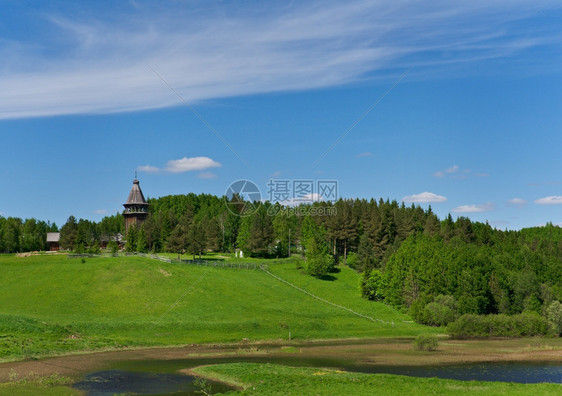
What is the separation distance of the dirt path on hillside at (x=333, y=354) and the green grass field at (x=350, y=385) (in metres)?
11.0

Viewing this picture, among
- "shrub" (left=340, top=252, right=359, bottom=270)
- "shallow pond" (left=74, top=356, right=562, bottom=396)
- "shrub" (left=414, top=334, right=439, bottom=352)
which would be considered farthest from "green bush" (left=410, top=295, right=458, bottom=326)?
"shrub" (left=340, top=252, right=359, bottom=270)

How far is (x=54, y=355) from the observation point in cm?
6244

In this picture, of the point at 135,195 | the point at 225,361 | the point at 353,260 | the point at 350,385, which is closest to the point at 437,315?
the point at 353,260

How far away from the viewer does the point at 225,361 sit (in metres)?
61.1

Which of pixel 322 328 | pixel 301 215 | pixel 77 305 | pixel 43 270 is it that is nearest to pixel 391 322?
pixel 322 328

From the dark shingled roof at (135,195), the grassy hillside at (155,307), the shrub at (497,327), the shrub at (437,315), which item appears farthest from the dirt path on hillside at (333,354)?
the dark shingled roof at (135,195)

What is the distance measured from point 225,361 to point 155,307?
112 ft

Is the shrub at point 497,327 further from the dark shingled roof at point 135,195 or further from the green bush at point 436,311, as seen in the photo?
the dark shingled roof at point 135,195

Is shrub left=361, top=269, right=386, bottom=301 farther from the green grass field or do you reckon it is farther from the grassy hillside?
the green grass field

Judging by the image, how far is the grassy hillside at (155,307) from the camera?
241ft

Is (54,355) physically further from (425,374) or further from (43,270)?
(43,270)

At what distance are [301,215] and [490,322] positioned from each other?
102669 mm

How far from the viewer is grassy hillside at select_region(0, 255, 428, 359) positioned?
7356 cm

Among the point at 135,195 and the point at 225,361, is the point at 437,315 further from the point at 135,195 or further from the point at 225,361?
A: the point at 135,195
